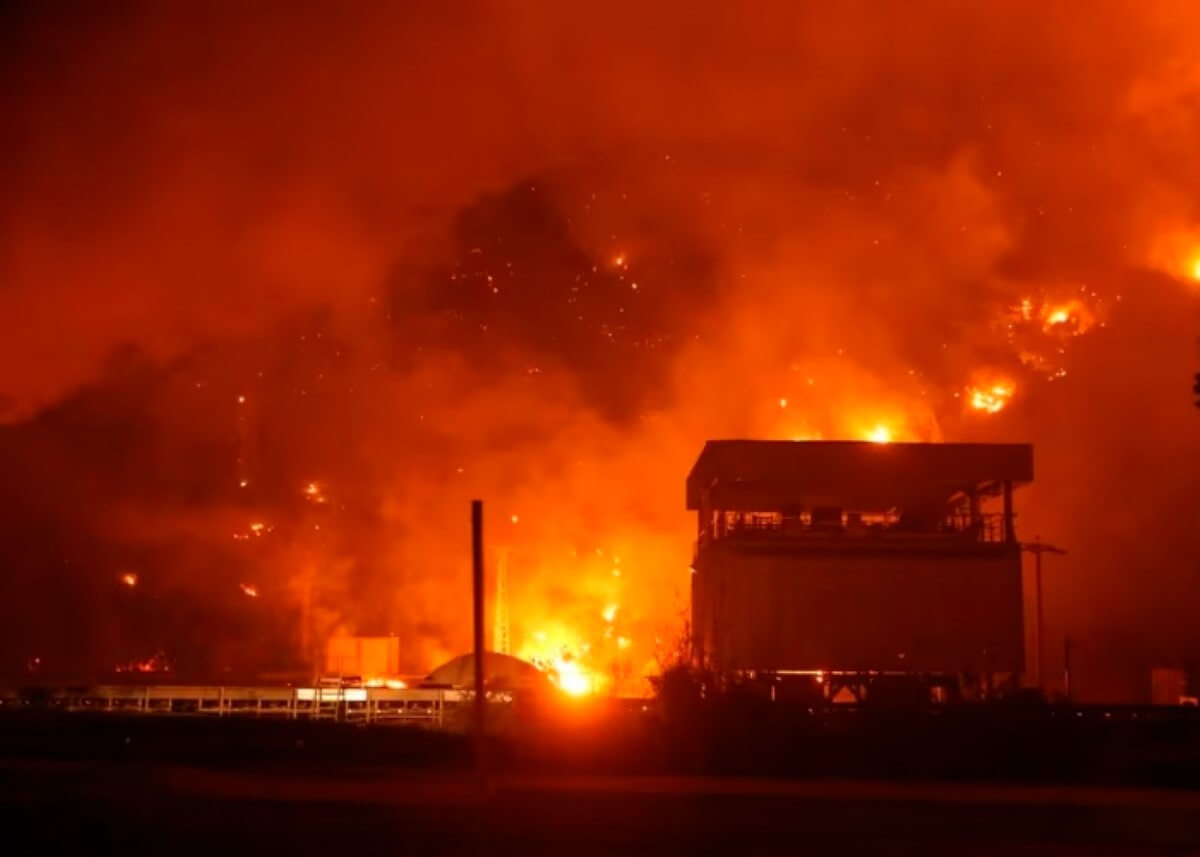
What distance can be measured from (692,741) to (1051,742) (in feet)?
19.1

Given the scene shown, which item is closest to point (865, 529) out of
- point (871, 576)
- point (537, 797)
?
point (871, 576)

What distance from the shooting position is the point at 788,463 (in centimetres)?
4391

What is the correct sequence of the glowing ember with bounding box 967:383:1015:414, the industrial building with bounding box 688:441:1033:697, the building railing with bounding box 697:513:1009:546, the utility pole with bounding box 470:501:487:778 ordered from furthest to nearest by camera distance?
the glowing ember with bounding box 967:383:1015:414, the building railing with bounding box 697:513:1009:546, the industrial building with bounding box 688:441:1033:697, the utility pole with bounding box 470:501:487:778

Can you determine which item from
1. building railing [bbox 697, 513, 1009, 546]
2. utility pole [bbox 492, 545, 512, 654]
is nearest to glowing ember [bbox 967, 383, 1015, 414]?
building railing [bbox 697, 513, 1009, 546]

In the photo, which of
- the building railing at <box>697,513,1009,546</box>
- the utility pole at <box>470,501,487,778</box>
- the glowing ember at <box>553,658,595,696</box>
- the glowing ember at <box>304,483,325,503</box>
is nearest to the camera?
the utility pole at <box>470,501,487,778</box>

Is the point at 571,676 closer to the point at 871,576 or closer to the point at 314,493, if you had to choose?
the point at 871,576

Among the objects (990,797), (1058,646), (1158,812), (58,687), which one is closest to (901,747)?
(990,797)

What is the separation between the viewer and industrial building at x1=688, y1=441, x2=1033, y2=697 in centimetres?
4284

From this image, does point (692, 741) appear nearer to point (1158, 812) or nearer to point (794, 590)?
point (1158, 812)

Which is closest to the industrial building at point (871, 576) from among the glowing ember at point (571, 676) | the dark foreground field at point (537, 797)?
the glowing ember at point (571, 676)

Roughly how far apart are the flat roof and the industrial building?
4 centimetres

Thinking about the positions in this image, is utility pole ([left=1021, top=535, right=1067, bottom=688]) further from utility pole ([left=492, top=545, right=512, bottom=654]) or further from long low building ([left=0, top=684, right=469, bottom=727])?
utility pole ([left=492, top=545, right=512, bottom=654])

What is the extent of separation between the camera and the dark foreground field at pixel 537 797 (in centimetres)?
1416

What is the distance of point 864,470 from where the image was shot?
43.5 metres
